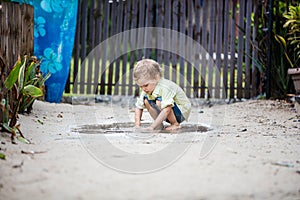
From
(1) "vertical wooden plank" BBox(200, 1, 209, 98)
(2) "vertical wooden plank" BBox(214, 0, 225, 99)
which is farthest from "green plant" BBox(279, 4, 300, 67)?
(1) "vertical wooden plank" BBox(200, 1, 209, 98)

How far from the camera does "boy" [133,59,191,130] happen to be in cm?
457

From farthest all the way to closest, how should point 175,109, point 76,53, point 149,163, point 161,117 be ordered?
point 76,53, point 175,109, point 161,117, point 149,163

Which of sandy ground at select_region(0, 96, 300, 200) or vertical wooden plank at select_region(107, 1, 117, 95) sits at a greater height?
vertical wooden plank at select_region(107, 1, 117, 95)

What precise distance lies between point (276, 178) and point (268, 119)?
3147 mm

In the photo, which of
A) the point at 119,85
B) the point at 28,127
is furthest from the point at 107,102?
the point at 28,127

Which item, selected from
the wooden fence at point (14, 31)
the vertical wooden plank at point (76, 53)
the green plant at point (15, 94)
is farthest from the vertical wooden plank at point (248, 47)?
the green plant at point (15, 94)

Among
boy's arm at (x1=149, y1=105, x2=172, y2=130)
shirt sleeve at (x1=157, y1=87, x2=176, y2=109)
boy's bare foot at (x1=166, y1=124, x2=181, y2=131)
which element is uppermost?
shirt sleeve at (x1=157, y1=87, x2=176, y2=109)

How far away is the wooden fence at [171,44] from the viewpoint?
7.84 m

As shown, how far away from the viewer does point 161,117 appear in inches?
178

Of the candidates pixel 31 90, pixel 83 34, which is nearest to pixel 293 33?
pixel 83 34

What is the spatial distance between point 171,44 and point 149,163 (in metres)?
5.36

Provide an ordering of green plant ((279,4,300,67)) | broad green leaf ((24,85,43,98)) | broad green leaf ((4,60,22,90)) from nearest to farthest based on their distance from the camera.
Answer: broad green leaf ((4,60,22,90))
broad green leaf ((24,85,43,98))
green plant ((279,4,300,67))

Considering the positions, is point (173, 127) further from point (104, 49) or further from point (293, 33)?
point (104, 49)

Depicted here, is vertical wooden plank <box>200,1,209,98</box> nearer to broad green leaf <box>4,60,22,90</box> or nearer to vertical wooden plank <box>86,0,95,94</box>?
vertical wooden plank <box>86,0,95,94</box>
